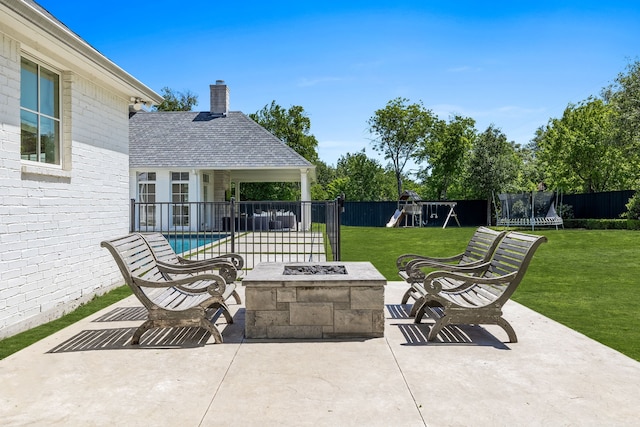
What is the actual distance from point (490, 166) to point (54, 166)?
27786 mm

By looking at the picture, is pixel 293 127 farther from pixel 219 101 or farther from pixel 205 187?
pixel 205 187

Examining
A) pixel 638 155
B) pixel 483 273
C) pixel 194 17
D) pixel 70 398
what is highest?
pixel 194 17

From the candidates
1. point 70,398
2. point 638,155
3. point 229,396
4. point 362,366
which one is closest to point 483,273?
point 362,366

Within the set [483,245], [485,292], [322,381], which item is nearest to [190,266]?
[322,381]

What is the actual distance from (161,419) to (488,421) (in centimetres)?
198

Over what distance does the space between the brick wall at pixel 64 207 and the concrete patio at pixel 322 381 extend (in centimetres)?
82

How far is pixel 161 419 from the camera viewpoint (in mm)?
2994

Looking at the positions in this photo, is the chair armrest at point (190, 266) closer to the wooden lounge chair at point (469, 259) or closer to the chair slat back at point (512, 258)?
the wooden lounge chair at point (469, 259)

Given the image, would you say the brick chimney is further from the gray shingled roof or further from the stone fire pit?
the stone fire pit

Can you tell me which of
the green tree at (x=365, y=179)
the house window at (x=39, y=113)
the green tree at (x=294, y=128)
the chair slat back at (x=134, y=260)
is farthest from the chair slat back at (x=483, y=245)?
the green tree at (x=365, y=179)

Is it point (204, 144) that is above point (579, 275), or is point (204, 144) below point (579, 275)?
above

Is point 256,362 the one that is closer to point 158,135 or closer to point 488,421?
point 488,421

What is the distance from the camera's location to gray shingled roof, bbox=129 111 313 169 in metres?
21.2

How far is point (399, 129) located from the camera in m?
41.8
